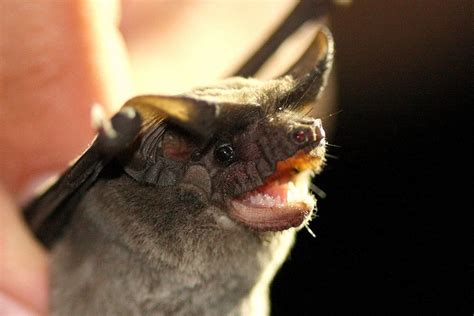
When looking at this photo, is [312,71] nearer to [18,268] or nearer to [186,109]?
[186,109]

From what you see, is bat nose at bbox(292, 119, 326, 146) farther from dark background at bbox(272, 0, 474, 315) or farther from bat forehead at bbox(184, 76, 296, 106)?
dark background at bbox(272, 0, 474, 315)

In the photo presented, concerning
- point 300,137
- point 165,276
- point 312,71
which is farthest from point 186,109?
point 165,276

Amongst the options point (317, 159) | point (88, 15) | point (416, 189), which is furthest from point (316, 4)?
point (416, 189)

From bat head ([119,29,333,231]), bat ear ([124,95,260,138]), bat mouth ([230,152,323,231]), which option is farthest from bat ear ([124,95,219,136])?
bat mouth ([230,152,323,231])

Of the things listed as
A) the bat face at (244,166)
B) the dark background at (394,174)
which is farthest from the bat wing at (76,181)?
the dark background at (394,174)

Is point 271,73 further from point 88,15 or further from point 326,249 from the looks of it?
point 88,15
